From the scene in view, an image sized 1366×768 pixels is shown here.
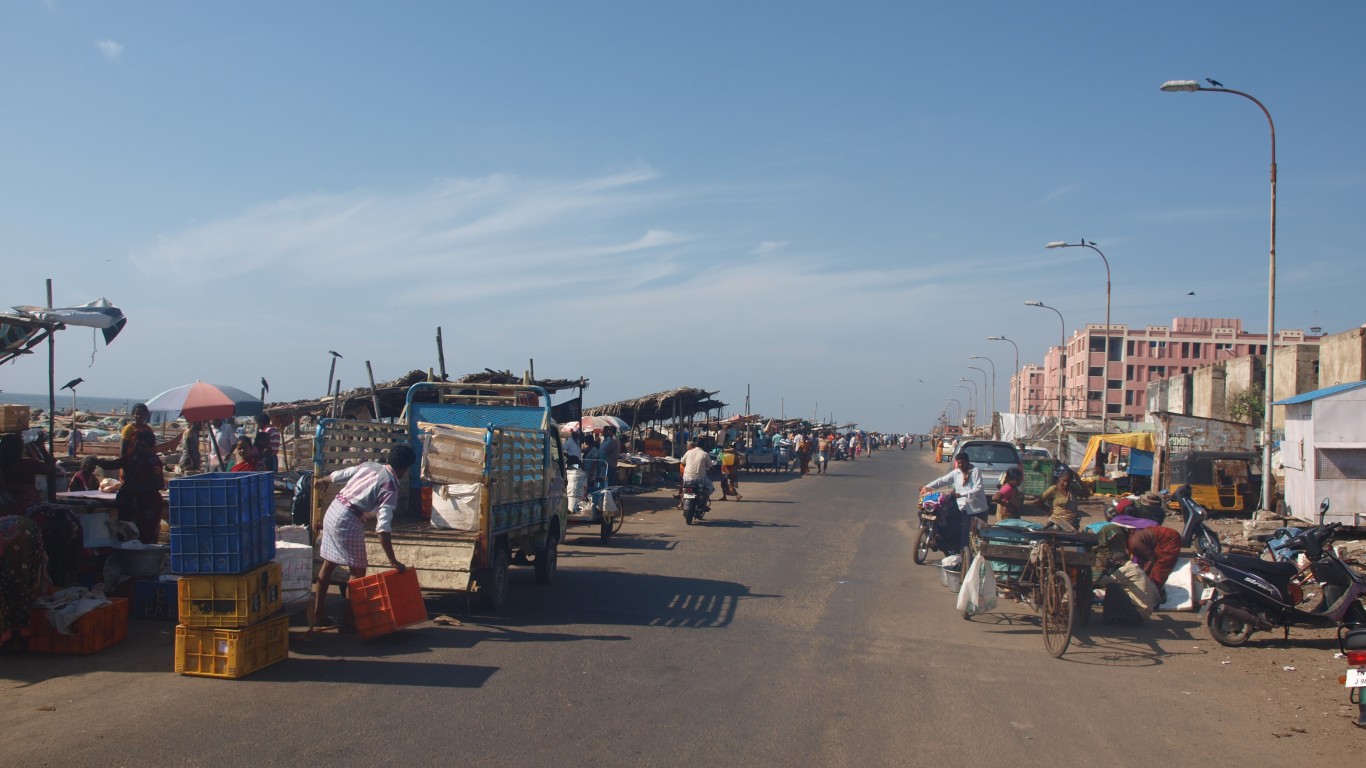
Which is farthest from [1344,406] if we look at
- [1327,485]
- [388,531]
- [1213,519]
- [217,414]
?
[217,414]

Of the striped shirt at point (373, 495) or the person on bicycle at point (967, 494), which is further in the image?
the person on bicycle at point (967, 494)

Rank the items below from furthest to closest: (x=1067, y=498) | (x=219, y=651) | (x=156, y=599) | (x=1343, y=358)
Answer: (x=1343, y=358) < (x=1067, y=498) < (x=156, y=599) < (x=219, y=651)

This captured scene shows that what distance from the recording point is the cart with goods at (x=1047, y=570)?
9000 millimetres

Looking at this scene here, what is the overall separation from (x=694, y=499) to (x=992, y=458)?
6.69 metres

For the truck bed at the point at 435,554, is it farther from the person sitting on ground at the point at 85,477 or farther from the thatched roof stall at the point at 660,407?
the thatched roof stall at the point at 660,407

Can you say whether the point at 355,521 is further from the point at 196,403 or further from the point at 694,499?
the point at 694,499

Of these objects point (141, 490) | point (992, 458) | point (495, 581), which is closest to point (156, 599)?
point (141, 490)

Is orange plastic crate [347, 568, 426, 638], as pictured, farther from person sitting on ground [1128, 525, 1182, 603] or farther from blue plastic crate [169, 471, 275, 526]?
person sitting on ground [1128, 525, 1182, 603]

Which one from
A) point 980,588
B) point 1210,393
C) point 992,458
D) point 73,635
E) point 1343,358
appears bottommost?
point 980,588

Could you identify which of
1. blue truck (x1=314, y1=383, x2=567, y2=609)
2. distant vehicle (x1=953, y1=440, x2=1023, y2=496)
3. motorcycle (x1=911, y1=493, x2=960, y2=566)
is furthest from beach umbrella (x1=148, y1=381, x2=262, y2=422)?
distant vehicle (x1=953, y1=440, x2=1023, y2=496)

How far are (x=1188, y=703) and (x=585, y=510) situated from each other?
10.7 meters

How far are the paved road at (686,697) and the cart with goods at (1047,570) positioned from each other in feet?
1.01

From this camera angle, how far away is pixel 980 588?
403 inches

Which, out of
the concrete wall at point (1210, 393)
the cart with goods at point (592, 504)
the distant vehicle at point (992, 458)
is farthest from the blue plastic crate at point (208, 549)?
the concrete wall at point (1210, 393)
